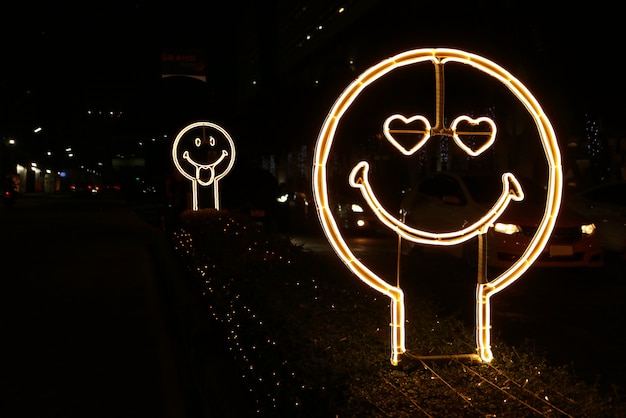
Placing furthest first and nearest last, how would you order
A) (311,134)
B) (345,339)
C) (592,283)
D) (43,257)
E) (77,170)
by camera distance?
(77,170)
(311,134)
(43,257)
(592,283)
(345,339)

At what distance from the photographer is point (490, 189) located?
1454 cm

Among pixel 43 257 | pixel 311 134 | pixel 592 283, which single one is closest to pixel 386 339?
pixel 592 283

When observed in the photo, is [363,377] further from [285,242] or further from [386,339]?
[285,242]

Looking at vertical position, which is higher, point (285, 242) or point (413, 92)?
point (413, 92)

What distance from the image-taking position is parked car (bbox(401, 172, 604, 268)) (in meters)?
12.8

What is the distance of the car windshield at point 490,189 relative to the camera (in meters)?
14.1

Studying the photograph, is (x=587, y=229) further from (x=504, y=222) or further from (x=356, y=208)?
(x=356, y=208)

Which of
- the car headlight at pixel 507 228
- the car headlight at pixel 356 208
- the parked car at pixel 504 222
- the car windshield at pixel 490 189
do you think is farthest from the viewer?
the car headlight at pixel 356 208

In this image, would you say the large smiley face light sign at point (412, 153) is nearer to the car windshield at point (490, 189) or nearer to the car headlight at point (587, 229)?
the car headlight at point (587, 229)

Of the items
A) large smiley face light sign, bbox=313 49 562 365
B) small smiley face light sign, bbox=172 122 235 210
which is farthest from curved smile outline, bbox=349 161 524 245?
small smiley face light sign, bbox=172 122 235 210

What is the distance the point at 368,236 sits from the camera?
22.4 m

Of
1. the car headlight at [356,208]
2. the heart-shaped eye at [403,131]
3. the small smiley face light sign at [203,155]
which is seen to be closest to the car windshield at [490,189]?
the small smiley face light sign at [203,155]

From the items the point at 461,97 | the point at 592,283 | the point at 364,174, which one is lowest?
the point at 592,283

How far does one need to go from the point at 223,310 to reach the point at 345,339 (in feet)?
8.68
